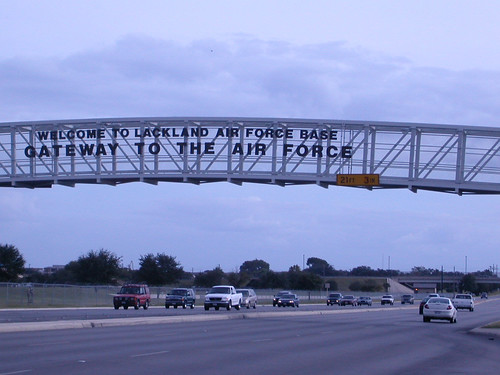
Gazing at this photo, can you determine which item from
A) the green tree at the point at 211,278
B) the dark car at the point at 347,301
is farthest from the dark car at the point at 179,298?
the green tree at the point at 211,278

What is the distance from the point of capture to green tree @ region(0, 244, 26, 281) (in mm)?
94062

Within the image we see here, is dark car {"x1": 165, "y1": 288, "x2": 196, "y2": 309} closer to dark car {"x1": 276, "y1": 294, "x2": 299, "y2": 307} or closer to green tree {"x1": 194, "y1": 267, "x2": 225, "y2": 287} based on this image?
dark car {"x1": 276, "y1": 294, "x2": 299, "y2": 307}

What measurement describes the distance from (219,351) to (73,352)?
380 centimetres

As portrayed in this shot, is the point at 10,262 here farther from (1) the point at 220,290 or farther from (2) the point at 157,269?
(1) the point at 220,290

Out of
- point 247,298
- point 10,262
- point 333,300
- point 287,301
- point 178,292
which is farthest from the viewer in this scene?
point 10,262

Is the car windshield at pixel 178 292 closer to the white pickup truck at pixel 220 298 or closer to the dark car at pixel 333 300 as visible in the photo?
the white pickup truck at pixel 220 298

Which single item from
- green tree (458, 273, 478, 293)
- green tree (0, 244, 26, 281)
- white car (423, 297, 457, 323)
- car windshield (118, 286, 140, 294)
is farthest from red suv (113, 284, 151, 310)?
green tree (458, 273, 478, 293)

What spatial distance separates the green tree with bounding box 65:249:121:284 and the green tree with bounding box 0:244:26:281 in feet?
32.5

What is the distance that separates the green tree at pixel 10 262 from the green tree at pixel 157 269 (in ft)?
67.1

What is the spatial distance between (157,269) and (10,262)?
2366cm

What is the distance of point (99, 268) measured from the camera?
10381 centimetres

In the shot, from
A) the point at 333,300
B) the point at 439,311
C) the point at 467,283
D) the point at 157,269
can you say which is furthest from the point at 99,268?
the point at 467,283

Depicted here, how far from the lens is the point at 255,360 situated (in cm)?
1892

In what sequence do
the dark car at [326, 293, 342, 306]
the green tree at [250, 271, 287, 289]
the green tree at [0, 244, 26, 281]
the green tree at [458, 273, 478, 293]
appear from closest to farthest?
the dark car at [326, 293, 342, 306] < the green tree at [0, 244, 26, 281] < the green tree at [250, 271, 287, 289] < the green tree at [458, 273, 478, 293]
